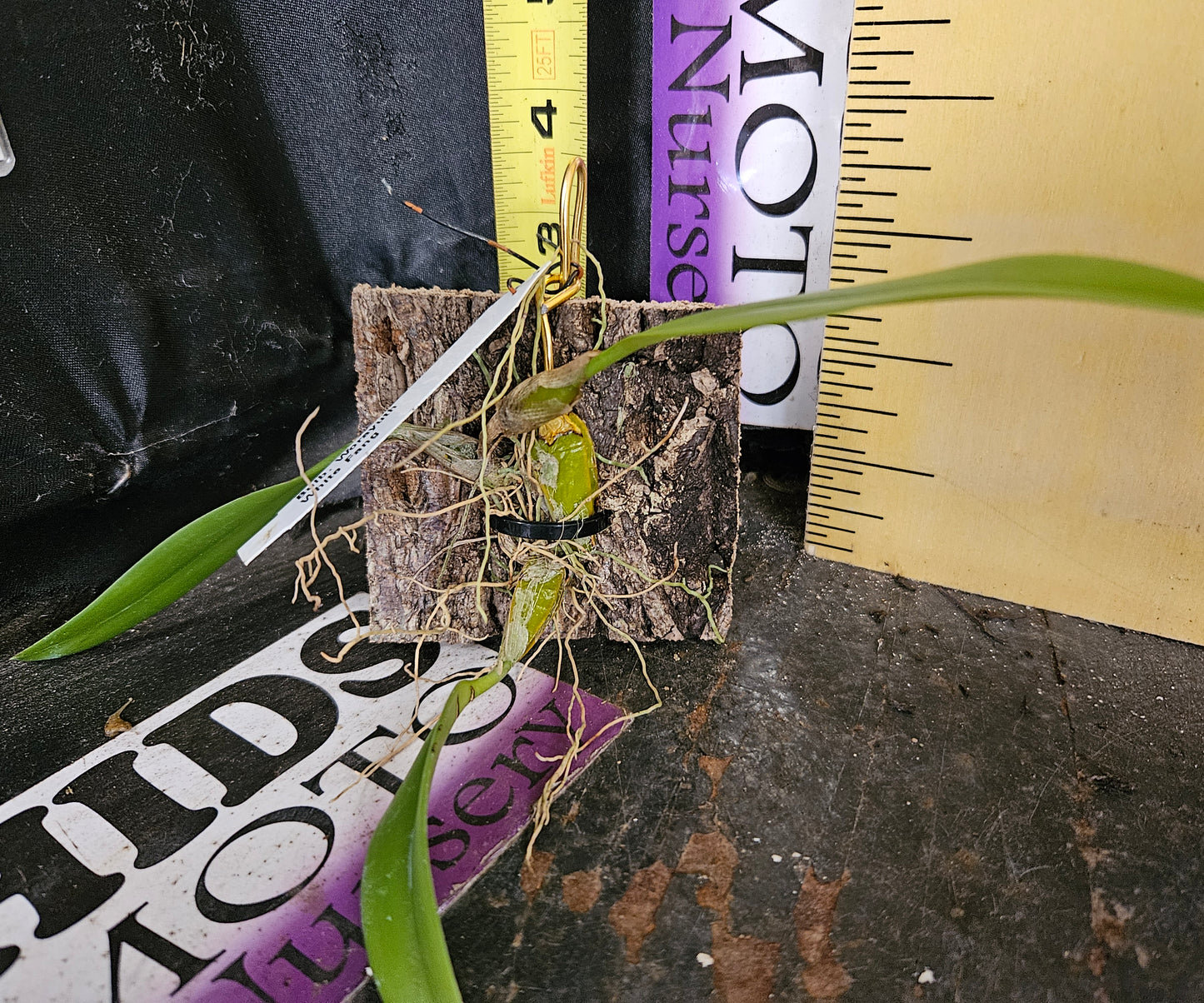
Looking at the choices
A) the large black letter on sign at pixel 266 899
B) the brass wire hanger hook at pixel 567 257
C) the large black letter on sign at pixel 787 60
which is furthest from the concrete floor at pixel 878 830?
the large black letter on sign at pixel 787 60

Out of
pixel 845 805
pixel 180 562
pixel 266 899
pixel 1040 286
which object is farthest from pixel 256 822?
pixel 1040 286

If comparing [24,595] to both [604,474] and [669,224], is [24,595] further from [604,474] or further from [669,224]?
[669,224]

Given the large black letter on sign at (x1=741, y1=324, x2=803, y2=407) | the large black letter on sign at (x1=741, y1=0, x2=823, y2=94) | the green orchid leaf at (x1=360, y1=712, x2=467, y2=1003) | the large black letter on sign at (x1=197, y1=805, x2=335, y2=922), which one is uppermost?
the large black letter on sign at (x1=741, y1=0, x2=823, y2=94)

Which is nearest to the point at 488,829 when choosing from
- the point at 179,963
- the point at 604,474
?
the point at 179,963

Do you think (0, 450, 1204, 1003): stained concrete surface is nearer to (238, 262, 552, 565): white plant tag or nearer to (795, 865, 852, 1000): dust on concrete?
(795, 865, 852, 1000): dust on concrete

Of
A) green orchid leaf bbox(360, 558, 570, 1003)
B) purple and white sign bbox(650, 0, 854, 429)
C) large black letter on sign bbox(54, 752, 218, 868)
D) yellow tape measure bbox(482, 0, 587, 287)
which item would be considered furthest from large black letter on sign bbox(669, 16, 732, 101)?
large black letter on sign bbox(54, 752, 218, 868)

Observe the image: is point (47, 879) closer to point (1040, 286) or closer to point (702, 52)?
point (1040, 286)
